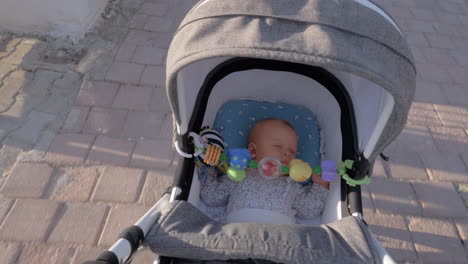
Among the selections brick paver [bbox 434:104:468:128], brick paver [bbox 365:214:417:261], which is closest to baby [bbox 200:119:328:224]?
brick paver [bbox 365:214:417:261]

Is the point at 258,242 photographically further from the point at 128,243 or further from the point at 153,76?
the point at 153,76

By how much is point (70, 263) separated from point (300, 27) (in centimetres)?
184

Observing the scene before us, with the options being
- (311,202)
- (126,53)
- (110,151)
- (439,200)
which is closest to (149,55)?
(126,53)

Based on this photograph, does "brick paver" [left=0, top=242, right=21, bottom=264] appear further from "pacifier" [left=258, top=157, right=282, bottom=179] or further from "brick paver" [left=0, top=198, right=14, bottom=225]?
"pacifier" [left=258, top=157, right=282, bottom=179]

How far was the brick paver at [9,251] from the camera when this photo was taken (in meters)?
1.92

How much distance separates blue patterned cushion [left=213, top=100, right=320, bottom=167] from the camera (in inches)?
83.4

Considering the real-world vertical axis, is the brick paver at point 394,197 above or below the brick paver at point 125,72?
below

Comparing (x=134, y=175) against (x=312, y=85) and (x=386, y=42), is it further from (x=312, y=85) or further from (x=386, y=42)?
(x=386, y=42)

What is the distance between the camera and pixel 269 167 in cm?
175

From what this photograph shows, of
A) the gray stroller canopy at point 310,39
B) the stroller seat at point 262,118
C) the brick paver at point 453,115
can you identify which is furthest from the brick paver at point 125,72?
the brick paver at point 453,115

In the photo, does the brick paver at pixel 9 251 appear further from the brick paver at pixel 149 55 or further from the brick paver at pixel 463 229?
the brick paver at pixel 463 229

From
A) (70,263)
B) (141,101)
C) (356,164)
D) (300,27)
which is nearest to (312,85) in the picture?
(356,164)

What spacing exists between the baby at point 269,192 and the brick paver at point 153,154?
2.22ft

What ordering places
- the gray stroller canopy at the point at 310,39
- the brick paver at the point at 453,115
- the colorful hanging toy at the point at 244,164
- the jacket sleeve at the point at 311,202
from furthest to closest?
the brick paver at the point at 453,115 → the jacket sleeve at the point at 311,202 → the colorful hanging toy at the point at 244,164 → the gray stroller canopy at the point at 310,39
